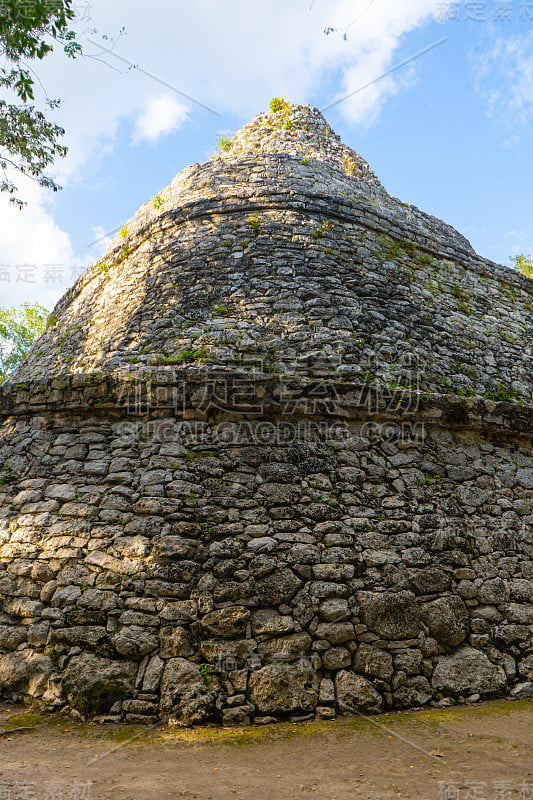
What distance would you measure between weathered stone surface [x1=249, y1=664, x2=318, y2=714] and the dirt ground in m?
0.16

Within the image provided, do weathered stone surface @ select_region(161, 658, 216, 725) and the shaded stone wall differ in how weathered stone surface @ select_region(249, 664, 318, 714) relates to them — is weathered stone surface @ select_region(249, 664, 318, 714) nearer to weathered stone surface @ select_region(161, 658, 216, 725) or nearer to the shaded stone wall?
the shaded stone wall

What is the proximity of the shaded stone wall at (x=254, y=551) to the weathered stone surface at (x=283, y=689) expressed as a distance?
0.02 metres

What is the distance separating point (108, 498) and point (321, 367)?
2788 mm

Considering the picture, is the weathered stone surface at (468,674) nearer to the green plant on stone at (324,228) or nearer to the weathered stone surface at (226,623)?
the weathered stone surface at (226,623)

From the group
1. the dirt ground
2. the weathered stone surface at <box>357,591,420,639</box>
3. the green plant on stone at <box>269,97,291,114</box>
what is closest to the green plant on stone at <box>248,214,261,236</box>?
the green plant on stone at <box>269,97,291,114</box>

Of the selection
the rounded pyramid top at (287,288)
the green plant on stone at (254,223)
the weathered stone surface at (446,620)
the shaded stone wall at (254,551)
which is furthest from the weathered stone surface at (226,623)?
the green plant on stone at (254,223)

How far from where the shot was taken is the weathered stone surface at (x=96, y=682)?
4352 mm

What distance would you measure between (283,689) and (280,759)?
0.64 meters

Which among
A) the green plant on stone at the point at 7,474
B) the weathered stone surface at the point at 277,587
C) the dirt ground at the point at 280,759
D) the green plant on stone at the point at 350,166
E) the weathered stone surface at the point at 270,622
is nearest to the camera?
the dirt ground at the point at 280,759

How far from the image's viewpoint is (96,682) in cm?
438

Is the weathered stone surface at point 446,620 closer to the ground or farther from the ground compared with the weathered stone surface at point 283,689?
farther from the ground

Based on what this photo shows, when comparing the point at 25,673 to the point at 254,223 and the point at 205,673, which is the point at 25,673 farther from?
the point at 254,223

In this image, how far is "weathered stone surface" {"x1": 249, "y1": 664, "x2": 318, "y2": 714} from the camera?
170 inches

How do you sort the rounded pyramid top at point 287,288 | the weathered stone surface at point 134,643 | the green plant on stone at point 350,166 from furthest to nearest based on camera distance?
the green plant on stone at point 350,166
the rounded pyramid top at point 287,288
the weathered stone surface at point 134,643
